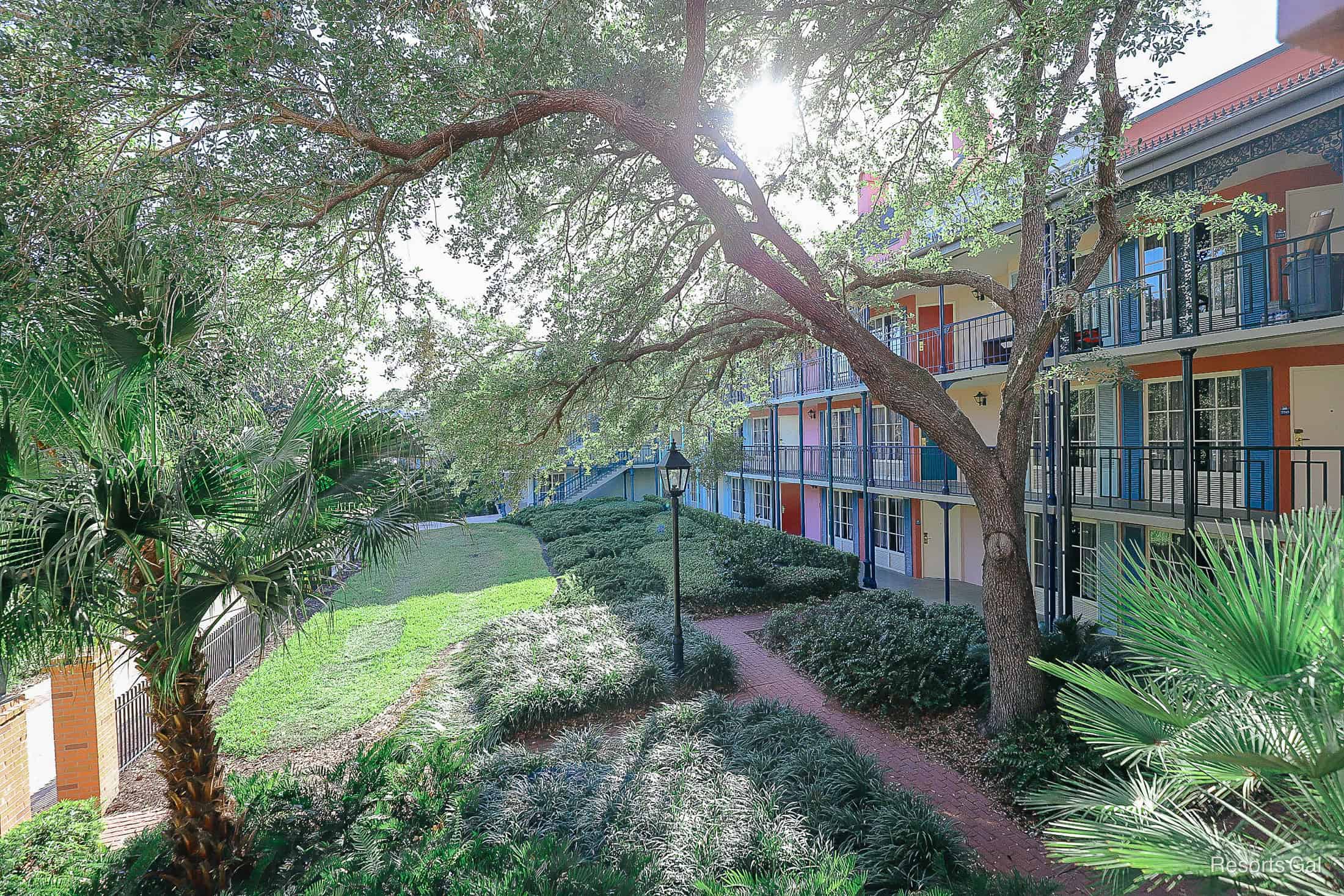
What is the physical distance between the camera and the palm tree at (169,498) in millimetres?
3512

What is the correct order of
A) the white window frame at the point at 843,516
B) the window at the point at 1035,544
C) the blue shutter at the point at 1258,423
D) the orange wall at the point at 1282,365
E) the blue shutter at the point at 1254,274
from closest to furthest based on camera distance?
the blue shutter at the point at 1254,274 < the orange wall at the point at 1282,365 < the blue shutter at the point at 1258,423 < the window at the point at 1035,544 < the white window frame at the point at 843,516

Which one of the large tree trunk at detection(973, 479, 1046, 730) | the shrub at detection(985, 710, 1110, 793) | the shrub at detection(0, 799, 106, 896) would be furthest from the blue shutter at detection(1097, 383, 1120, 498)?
the shrub at detection(0, 799, 106, 896)

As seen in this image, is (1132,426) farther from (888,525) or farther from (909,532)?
(888,525)

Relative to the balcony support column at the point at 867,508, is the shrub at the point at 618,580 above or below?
below

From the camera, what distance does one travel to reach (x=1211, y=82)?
33.5 ft

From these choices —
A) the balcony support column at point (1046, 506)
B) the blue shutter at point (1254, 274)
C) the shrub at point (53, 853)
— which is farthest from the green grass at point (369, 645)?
the blue shutter at point (1254, 274)

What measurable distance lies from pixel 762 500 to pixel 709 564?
40.4 ft

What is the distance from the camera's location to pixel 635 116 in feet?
19.4

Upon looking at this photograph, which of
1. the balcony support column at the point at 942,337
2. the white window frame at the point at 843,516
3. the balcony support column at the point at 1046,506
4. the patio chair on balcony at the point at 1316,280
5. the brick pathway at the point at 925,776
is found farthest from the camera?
the white window frame at the point at 843,516

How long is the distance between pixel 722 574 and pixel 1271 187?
1117cm

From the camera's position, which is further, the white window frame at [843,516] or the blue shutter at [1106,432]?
the white window frame at [843,516]

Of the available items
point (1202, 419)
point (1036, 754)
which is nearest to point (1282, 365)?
point (1202, 419)

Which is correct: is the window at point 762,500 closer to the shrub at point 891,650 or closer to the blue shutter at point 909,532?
the blue shutter at point 909,532

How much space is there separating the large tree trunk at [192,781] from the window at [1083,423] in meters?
13.2
